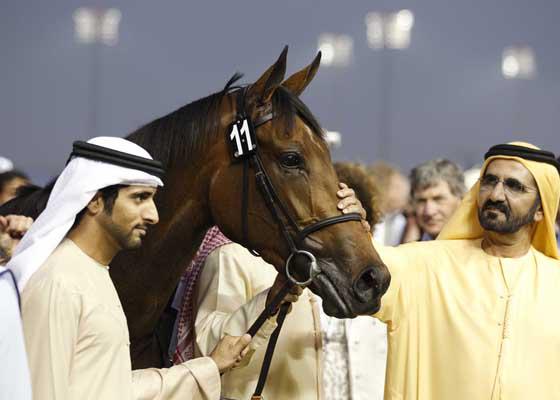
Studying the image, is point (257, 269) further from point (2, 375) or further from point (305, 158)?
point (2, 375)

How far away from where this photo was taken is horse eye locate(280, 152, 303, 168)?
3.79 m

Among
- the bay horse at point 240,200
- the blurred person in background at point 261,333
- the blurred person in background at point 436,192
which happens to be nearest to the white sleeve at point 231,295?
the blurred person in background at point 261,333

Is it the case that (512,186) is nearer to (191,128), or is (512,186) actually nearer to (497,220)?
(497,220)

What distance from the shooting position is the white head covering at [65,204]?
117 inches

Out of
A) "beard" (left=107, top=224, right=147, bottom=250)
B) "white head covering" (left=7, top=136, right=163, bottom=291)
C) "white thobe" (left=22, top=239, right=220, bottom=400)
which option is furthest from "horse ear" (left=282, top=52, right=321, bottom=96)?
"white thobe" (left=22, top=239, right=220, bottom=400)

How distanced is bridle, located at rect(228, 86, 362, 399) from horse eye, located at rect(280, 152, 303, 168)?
0.29ft

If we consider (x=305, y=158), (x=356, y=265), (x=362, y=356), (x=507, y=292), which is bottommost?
(x=362, y=356)

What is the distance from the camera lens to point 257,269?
4309mm

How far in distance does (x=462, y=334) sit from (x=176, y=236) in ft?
4.18

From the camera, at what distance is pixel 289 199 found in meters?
3.79

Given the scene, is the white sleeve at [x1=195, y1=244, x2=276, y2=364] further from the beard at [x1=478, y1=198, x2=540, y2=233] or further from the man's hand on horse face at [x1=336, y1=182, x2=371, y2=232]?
the beard at [x1=478, y1=198, x2=540, y2=233]

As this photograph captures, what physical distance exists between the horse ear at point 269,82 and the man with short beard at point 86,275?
803mm

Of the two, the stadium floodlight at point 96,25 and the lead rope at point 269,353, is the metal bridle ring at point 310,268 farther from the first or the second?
the stadium floodlight at point 96,25

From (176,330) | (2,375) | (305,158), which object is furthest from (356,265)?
(2,375)
